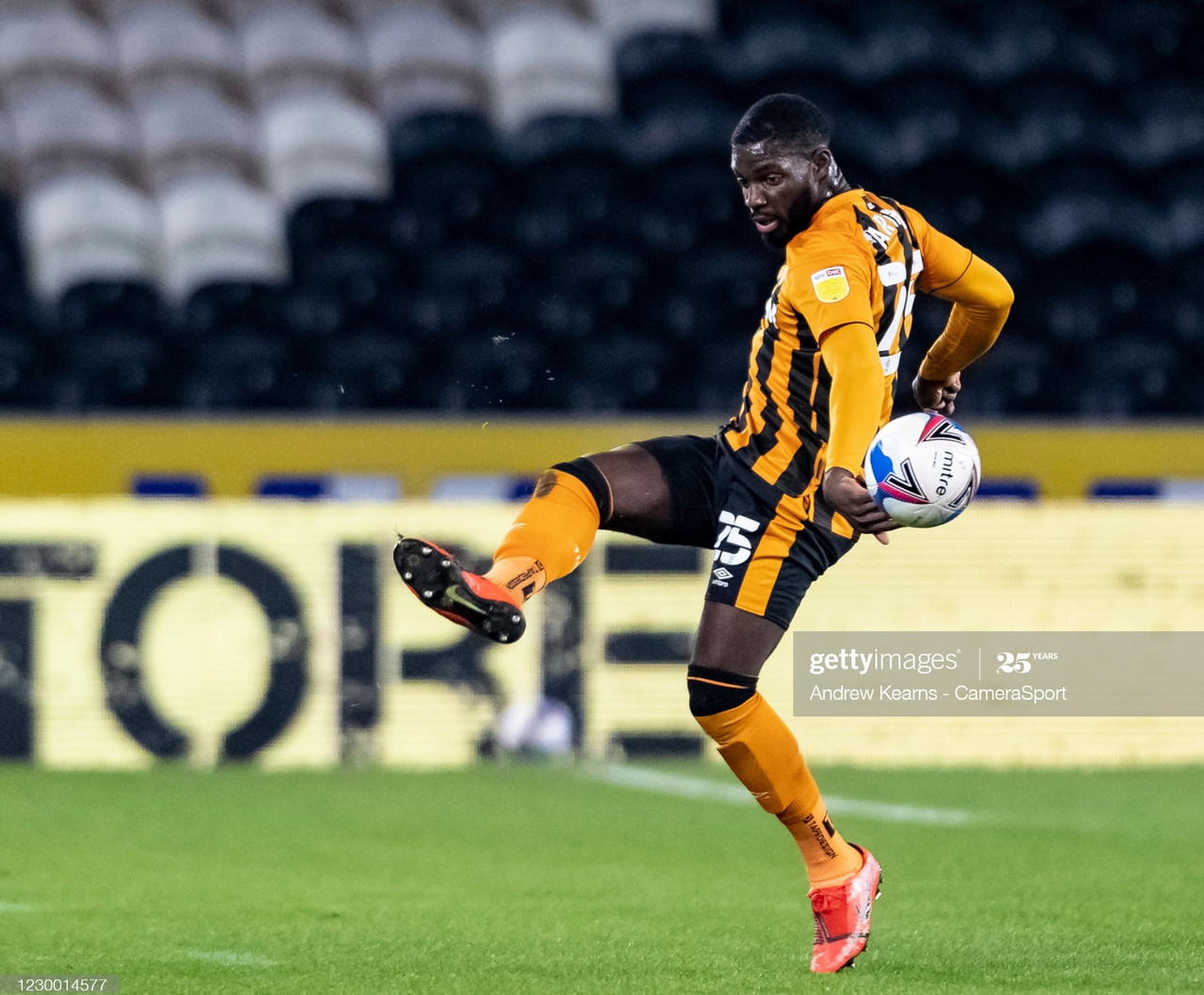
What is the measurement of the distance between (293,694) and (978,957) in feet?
16.7

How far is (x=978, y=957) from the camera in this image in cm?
445

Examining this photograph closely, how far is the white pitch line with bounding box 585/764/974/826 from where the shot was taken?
760 cm

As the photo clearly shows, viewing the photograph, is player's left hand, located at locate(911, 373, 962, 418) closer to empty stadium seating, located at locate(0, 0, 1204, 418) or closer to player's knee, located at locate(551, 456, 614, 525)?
player's knee, located at locate(551, 456, 614, 525)

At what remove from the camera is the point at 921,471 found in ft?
12.7

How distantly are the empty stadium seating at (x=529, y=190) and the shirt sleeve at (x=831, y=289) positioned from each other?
6386mm

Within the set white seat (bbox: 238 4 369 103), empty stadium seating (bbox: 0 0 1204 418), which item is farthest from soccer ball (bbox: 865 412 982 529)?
white seat (bbox: 238 4 369 103)

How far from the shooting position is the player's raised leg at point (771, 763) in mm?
4254

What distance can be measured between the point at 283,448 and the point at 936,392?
5.65 metres

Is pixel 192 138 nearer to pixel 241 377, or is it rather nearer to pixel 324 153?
pixel 324 153

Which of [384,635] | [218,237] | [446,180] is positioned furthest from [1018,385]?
[218,237]

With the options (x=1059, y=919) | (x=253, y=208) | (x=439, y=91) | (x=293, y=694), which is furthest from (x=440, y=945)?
(x=439, y=91)

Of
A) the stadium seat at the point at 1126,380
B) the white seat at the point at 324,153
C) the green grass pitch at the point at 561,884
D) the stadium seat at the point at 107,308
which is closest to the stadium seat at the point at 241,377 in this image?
the stadium seat at the point at 107,308

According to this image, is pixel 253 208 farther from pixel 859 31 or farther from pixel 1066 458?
pixel 1066 458

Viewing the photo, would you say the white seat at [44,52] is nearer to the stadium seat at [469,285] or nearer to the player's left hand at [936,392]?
the stadium seat at [469,285]
